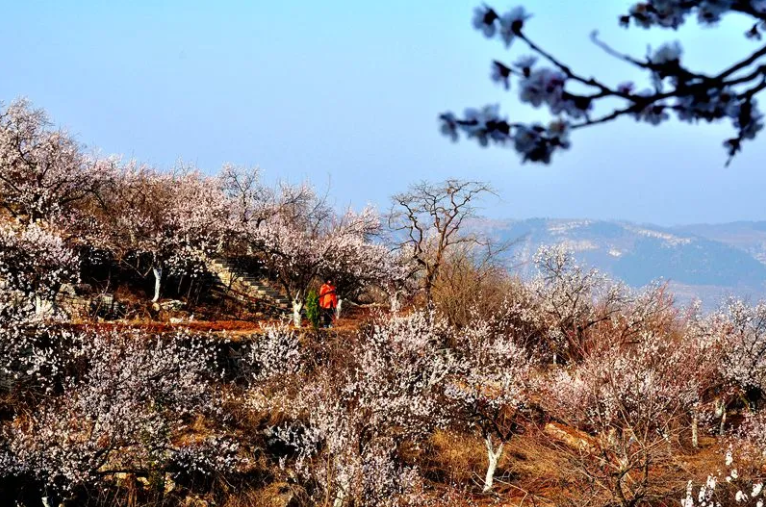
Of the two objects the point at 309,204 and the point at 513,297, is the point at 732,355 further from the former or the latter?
the point at 309,204

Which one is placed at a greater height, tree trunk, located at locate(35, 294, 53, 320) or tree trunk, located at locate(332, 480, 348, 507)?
tree trunk, located at locate(35, 294, 53, 320)

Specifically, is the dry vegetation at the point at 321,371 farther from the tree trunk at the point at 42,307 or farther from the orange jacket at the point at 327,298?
the orange jacket at the point at 327,298

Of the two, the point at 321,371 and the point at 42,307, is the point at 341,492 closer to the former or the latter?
the point at 321,371

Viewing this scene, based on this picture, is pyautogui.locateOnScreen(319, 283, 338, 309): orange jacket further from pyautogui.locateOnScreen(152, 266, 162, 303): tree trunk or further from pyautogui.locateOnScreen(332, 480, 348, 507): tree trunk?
pyautogui.locateOnScreen(332, 480, 348, 507): tree trunk

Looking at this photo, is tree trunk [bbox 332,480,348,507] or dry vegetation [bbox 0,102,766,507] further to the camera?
dry vegetation [bbox 0,102,766,507]

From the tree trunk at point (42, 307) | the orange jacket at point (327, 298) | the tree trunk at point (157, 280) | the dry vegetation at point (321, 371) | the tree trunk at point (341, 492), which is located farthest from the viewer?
the tree trunk at point (157, 280)

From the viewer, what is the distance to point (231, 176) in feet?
144

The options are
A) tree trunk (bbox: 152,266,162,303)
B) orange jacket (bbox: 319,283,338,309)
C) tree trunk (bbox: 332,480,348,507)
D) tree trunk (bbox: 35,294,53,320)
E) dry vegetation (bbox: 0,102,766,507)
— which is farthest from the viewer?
tree trunk (bbox: 152,266,162,303)

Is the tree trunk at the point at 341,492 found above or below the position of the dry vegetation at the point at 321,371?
below

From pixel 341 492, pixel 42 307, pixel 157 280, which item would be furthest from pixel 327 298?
pixel 341 492

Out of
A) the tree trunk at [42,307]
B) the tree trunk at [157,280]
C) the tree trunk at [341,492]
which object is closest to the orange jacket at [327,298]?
the tree trunk at [157,280]

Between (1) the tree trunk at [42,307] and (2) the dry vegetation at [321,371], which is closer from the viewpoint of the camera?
(2) the dry vegetation at [321,371]

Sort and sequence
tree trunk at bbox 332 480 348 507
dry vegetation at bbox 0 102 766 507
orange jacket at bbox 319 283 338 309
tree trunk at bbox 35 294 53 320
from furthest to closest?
orange jacket at bbox 319 283 338 309 → tree trunk at bbox 35 294 53 320 → dry vegetation at bbox 0 102 766 507 → tree trunk at bbox 332 480 348 507

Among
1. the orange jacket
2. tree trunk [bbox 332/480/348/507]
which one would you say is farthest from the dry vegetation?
the orange jacket
